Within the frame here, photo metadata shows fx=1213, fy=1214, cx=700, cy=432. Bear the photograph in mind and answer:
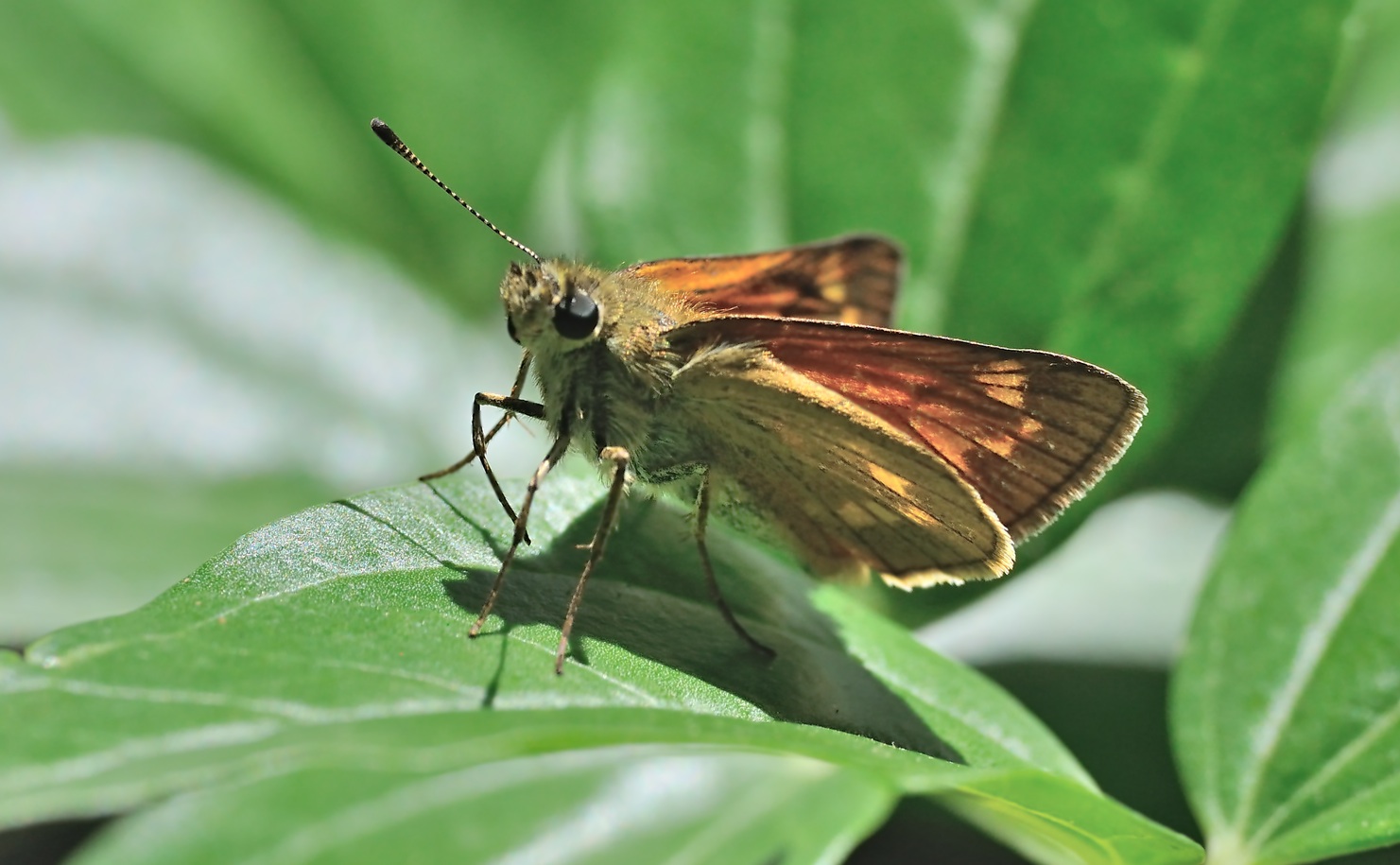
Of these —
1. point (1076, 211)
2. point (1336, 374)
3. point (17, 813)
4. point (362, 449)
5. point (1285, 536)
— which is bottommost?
point (17, 813)

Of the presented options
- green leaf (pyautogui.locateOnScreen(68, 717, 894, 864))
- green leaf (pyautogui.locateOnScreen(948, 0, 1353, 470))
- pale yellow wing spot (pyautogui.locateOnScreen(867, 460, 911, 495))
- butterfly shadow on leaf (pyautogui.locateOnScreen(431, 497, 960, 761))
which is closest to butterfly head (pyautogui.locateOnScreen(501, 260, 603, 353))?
butterfly shadow on leaf (pyautogui.locateOnScreen(431, 497, 960, 761))

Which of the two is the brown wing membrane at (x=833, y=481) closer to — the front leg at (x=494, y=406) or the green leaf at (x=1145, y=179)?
the front leg at (x=494, y=406)

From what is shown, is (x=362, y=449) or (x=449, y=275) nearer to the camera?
(x=362, y=449)

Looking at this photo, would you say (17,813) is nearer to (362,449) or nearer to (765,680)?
(765,680)

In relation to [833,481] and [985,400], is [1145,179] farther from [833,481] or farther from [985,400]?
[833,481]

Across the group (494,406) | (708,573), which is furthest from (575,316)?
(708,573)

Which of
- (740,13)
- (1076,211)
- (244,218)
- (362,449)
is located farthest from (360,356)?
(1076,211)

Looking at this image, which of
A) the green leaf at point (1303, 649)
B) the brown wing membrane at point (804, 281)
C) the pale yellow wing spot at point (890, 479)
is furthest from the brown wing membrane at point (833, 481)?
the green leaf at point (1303, 649)
